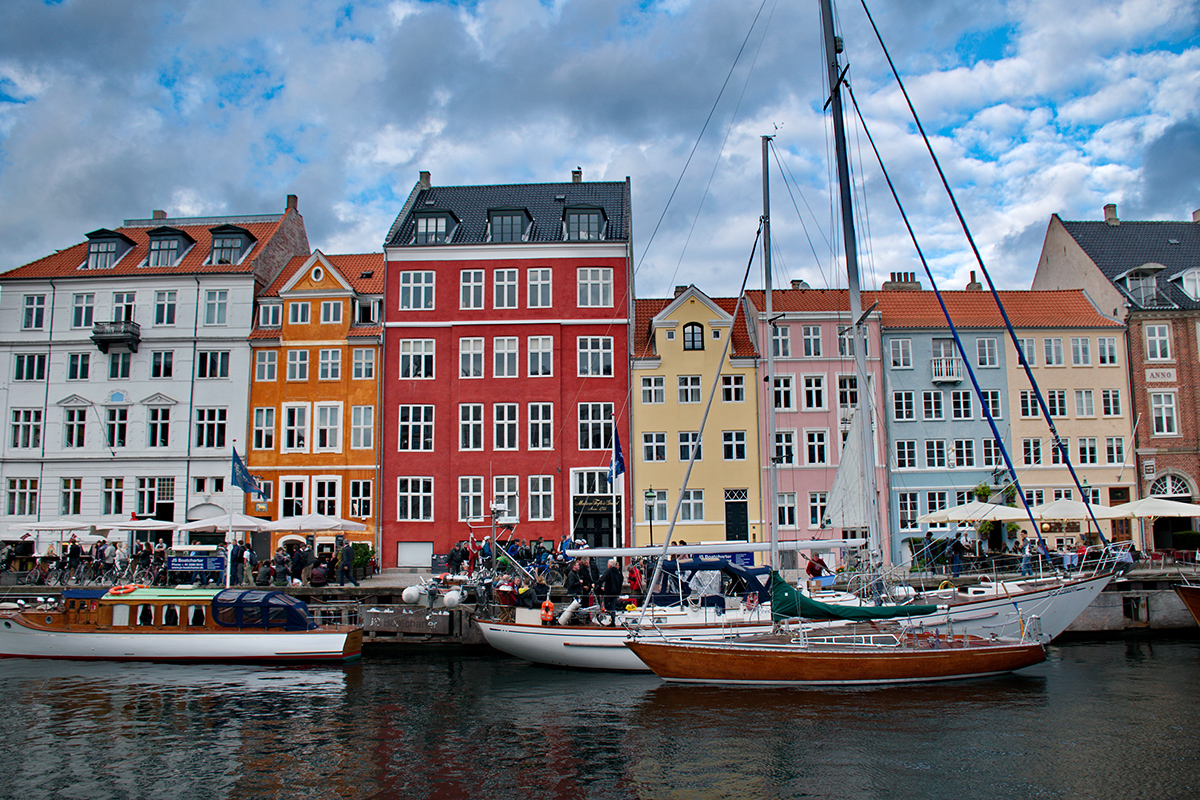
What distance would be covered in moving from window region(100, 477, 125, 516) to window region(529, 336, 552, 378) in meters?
21.9

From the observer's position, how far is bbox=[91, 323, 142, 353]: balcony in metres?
44.0

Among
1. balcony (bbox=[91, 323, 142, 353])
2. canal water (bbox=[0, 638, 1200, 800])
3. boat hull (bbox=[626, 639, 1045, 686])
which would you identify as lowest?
canal water (bbox=[0, 638, 1200, 800])

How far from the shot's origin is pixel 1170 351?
45031 mm

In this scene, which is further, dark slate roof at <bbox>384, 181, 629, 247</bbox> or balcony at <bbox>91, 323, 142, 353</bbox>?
dark slate roof at <bbox>384, 181, 629, 247</bbox>

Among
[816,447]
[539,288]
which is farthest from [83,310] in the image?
[816,447]

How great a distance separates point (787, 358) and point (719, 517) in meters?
9.27

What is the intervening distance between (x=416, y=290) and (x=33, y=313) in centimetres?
2109

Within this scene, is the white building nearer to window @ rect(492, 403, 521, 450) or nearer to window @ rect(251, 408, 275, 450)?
window @ rect(251, 408, 275, 450)

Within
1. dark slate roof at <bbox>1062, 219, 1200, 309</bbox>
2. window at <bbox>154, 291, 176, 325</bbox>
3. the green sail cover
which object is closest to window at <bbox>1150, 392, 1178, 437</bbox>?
dark slate roof at <bbox>1062, 219, 1200, 309</bbox>

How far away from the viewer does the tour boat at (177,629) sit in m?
26.3

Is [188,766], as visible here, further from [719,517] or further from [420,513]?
[719,517]

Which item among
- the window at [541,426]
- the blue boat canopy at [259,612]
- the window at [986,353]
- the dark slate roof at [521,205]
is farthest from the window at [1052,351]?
the blue boat canopy at [259,612]

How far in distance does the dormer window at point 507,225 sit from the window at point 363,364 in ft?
28.9

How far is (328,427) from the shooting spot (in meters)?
43.3
